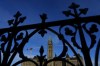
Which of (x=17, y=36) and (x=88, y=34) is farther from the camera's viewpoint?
(x=17, y=36)

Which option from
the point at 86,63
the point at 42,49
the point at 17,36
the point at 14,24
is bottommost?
the point at 86,63

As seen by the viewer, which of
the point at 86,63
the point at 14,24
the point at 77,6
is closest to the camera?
the point at 86,63

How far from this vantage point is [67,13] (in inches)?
97.2

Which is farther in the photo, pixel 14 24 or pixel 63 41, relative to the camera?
pixel 14 24

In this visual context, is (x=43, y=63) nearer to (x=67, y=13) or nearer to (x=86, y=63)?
(x=86, y=63)

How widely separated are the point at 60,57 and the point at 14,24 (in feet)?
2.45

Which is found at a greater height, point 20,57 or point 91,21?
point 91,21

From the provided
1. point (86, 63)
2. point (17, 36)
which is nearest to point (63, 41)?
point (86, 63)

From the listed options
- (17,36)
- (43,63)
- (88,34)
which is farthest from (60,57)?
(17,36)

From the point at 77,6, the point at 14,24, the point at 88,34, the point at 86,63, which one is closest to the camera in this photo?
the point at 86,63

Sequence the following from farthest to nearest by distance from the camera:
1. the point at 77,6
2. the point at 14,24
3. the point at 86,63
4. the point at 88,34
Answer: the point at 14,24 → the point at 77,6 → the point at 88,34 → the point at 86,63

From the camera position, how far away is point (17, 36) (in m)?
2.57

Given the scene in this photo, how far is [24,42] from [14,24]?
0.97ft

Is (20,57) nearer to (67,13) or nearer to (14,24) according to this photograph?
(14,24)
